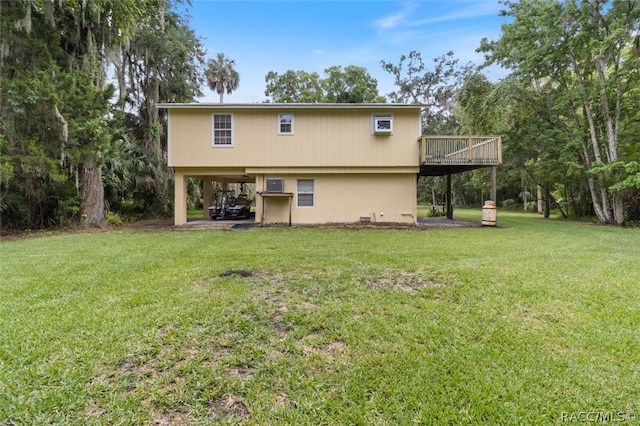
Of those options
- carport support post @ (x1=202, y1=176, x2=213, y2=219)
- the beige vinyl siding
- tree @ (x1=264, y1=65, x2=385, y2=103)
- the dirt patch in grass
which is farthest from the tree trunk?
tree @ (x1=264, y1=65, x2=385, y2=103)

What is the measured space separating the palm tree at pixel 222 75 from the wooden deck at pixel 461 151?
2409 centimetres

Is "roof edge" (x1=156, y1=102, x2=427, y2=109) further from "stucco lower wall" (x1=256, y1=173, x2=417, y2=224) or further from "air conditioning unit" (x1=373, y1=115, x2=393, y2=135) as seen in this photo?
"stucco lower wall" (x1=256, y1=173, x2=417, y2=224)

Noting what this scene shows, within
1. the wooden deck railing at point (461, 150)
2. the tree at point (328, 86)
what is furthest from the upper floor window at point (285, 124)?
the tree at point (328, 86)

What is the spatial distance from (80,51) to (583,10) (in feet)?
55.9

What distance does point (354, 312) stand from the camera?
140 inches

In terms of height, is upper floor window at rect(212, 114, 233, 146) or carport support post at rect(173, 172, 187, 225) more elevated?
upper floor window at rect(212, 114, 233, 146)

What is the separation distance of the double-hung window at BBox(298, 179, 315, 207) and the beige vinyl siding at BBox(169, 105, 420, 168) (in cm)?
75

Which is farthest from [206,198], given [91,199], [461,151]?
[461,151]

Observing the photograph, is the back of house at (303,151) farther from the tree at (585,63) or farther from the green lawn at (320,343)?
the green lawn at (320,343)

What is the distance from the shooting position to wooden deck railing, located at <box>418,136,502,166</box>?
38.4 ft

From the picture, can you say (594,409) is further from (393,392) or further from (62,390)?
(62,390)

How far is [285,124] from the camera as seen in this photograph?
1246 cm

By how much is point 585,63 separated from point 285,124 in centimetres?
1224

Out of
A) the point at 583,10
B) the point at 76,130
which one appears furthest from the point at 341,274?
the point at 583,10
